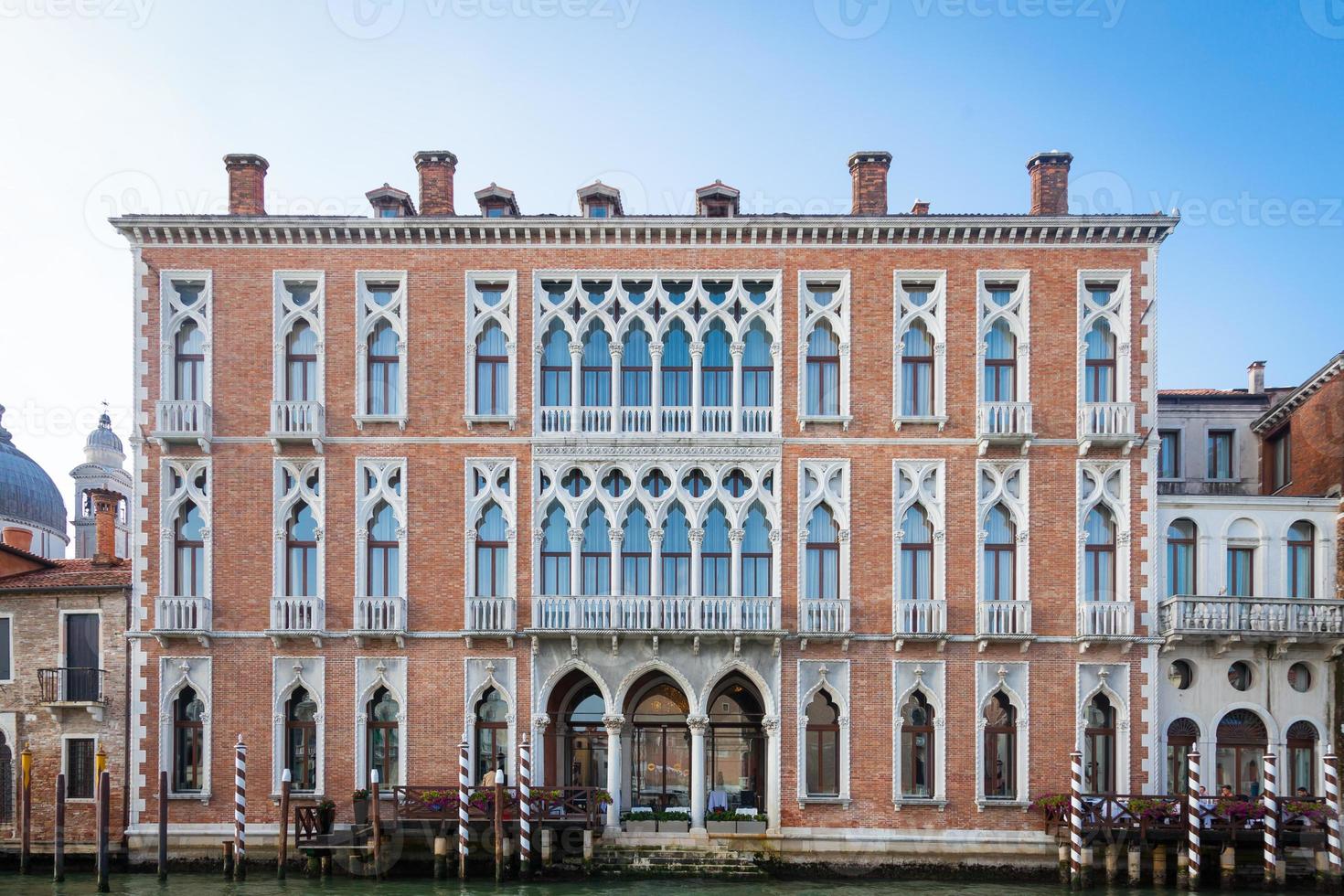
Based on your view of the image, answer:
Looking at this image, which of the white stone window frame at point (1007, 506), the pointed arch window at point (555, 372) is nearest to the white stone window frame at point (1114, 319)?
the white stone window frame at point (1007, 506)

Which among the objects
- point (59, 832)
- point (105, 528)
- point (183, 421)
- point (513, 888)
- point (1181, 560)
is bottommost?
point (513, 888)

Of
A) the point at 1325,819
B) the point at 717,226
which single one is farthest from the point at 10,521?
the point at 1325,819

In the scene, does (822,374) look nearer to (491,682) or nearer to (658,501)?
(658,501)

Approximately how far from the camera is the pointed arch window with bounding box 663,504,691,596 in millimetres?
22641

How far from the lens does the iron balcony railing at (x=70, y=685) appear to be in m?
22.8

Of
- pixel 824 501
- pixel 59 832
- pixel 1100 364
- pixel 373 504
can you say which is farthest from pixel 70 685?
pixel 1100 364

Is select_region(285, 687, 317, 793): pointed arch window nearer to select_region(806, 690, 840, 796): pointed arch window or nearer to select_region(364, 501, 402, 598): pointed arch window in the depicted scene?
select_region(364, 501, 402, 598): pointed arch window

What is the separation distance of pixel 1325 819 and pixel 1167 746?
2.85 meters

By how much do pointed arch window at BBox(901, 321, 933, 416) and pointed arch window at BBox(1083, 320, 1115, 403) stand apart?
9.72 ft

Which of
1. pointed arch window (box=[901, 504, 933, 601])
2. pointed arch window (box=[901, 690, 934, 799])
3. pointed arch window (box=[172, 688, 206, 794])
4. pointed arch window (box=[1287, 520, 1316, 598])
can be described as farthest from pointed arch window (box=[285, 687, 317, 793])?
pointed arch window (box=[1287, 520, 1316, 598])

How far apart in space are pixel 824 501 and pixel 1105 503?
536cm

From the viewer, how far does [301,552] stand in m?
22.8

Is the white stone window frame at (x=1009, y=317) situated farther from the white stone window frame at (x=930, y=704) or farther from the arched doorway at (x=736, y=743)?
the arched doorway at (x=736, y=743)

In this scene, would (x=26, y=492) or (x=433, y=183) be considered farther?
(x=26, y=492)
